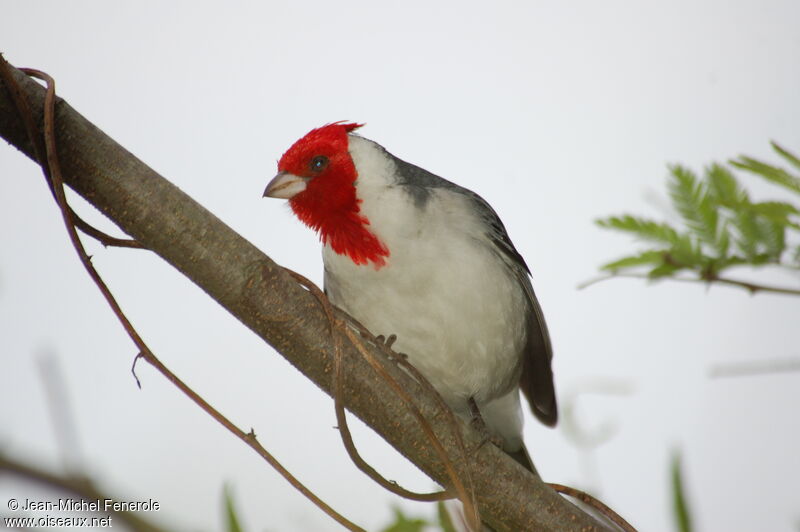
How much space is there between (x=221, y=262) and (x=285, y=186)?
5.09ft

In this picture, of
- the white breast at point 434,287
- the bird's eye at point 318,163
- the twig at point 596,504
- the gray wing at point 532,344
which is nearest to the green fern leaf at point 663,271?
the twig at point 596,504

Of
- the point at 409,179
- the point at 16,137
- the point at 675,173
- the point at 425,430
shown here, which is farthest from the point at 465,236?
the point at 16,137

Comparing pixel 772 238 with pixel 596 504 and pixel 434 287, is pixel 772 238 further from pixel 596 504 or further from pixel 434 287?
pixel 434 287

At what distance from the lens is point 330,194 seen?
3707mm

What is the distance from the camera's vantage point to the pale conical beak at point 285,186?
3.72m

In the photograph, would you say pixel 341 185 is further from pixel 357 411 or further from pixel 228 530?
pixel 228 530

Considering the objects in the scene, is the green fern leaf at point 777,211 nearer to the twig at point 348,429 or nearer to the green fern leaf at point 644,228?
the green fern leaf at point 644,228

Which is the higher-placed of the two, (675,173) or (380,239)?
(380,239)

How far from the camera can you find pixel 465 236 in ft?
12.1

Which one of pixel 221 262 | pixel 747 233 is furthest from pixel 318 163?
pixel 747 233

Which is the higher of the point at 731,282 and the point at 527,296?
the point at 527,296

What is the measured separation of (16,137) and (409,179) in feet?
6.34

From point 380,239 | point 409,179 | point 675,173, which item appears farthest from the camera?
point 409,179

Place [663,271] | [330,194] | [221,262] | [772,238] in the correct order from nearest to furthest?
[772,238] → [663,271] → [221,262] → [330,194]
